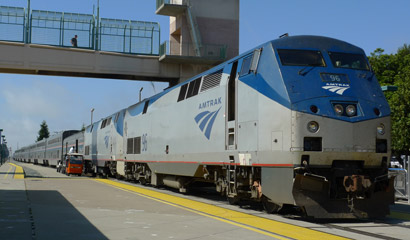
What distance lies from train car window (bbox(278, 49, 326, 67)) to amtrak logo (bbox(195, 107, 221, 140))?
3190mm

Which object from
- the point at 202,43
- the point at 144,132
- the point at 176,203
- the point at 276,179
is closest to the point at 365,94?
the point at 276,179

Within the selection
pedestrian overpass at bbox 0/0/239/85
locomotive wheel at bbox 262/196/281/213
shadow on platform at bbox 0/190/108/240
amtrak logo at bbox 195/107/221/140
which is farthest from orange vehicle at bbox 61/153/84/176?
locomotive wheel at bbox 262/196/281/213

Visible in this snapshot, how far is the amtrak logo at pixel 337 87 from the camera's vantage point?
1117 cm

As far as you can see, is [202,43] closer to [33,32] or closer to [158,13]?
[158,13]

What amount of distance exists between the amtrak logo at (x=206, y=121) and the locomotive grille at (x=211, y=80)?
82 cm

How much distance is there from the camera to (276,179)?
11133 millimetres

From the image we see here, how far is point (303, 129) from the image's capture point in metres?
10.7

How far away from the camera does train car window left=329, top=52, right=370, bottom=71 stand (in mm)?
12047

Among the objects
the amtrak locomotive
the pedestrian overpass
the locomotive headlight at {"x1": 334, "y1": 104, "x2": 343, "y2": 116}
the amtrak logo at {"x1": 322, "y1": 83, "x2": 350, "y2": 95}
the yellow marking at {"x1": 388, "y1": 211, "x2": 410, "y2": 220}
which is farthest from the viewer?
the pedestrian overpass

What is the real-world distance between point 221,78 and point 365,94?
4435 mm

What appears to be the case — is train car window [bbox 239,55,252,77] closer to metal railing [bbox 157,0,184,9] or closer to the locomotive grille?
the locomotive grille

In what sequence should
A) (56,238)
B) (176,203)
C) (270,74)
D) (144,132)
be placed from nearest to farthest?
(56,238) → (270,74) → (176,203) → (144,132)

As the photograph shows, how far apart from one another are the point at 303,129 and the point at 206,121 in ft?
15.9

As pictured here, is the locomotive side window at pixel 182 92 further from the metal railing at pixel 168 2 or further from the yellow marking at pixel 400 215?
the metal railing at pixel 168 2
